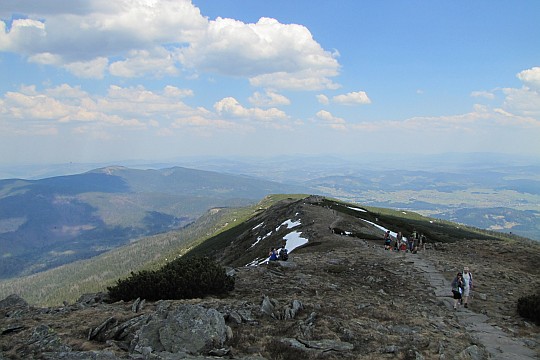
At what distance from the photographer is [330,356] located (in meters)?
10.9

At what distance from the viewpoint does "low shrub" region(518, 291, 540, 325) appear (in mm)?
16656

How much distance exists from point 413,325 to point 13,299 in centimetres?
1997

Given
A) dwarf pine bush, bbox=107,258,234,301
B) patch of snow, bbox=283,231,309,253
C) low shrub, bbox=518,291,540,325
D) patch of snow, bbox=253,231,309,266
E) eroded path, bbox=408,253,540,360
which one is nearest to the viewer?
eroded path, bbox=408,253,540,360

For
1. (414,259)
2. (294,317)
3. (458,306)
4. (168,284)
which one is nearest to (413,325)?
(294,317)

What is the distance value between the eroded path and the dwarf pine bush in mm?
11305

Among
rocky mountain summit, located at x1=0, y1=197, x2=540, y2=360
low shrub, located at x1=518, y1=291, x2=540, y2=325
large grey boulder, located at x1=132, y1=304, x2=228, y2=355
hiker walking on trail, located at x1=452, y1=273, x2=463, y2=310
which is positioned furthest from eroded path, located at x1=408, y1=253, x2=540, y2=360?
large grey boulder, located at x1=132, y1=304, x2=228, y2=355

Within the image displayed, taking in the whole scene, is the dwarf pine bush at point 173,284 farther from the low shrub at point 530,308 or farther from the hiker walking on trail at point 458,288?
the low shrub at point 530,308

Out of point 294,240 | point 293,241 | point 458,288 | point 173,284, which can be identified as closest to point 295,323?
point 173,284

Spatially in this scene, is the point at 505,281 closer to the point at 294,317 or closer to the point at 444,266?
the point at 444,266

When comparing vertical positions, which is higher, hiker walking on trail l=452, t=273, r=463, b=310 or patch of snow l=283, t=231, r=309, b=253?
hiker walking on trail l=452, t=273, r=463, b=310

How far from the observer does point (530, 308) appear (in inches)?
674

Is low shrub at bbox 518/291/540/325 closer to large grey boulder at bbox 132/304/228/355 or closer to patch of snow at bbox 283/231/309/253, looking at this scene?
large grey boulder at bbox 132/304/228/355

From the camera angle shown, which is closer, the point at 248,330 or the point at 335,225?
the point at 248,330

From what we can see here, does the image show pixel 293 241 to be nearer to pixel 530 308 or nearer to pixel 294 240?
pixel 294 240
